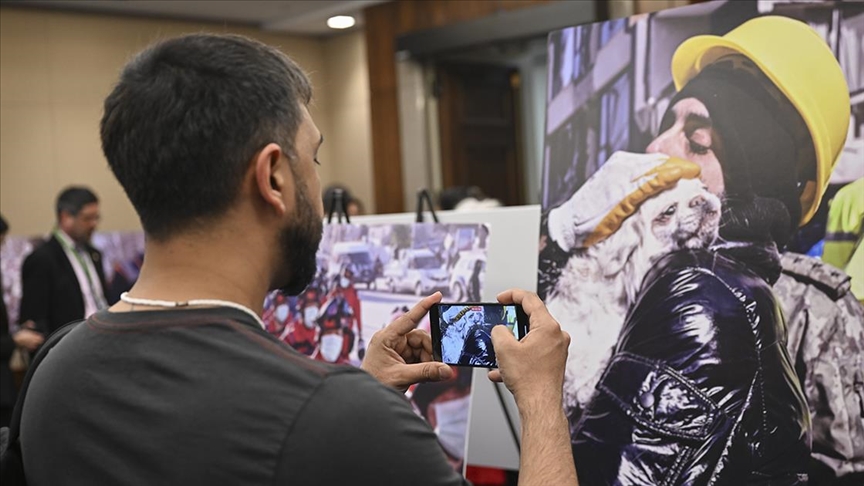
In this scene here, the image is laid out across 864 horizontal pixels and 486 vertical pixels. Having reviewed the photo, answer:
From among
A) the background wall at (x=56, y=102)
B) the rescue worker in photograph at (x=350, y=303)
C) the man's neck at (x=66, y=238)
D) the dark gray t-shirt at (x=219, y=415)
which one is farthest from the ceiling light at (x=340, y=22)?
the dark gray t-shirt at (x=219, y=415)

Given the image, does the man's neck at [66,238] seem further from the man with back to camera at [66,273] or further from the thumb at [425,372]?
the thumb at [425,372]

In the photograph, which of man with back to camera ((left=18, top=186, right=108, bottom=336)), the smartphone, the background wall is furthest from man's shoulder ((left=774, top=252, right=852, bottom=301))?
the background wall

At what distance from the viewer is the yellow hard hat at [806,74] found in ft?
5.60

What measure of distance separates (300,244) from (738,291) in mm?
981

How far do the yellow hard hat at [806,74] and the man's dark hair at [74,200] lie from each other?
3.98 meters

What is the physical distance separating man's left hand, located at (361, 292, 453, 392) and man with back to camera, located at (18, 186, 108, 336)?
3571 mm

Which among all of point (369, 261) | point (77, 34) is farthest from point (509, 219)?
point (77, 34)

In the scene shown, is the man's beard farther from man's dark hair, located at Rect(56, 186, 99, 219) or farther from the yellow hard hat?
man's dark hair, located at Rect(56, 186, 99, 219)

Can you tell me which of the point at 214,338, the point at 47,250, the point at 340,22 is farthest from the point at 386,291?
the point at 340,22

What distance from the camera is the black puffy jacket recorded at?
1.72 metres

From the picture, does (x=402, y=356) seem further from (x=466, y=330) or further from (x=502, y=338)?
(x=502, y=338)

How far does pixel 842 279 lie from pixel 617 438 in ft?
1.71

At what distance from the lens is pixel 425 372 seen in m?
1.47

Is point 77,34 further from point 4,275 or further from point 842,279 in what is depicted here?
point 842,279
